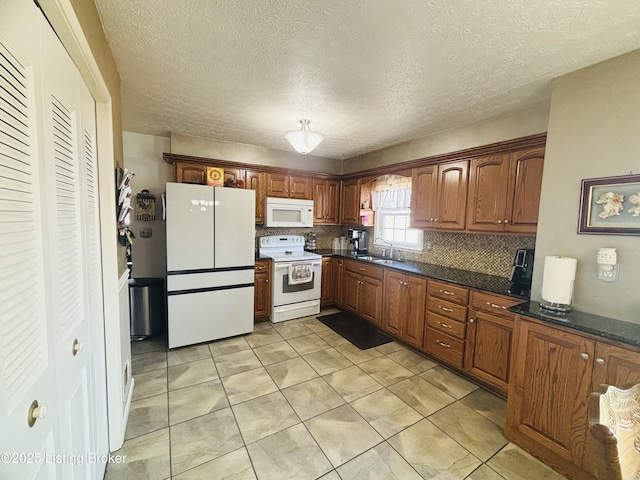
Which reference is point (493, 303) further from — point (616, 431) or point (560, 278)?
point (616, 431)

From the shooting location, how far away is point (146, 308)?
10.2 feet

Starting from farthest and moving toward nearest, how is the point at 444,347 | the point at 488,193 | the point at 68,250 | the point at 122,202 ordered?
the point at 444,347 < the point at 488,193 < the point at 122,202 < the point at 68,250

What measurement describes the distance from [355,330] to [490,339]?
1625mm

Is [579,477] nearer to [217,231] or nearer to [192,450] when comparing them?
[192,450]

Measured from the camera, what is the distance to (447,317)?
8.55 feet

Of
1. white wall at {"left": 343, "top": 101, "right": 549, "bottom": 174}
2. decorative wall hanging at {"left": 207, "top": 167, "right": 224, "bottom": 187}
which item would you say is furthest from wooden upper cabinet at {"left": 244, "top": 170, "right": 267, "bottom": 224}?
white wall at {"left": 343, "top": 101, "right": 549, "bottom": 174}

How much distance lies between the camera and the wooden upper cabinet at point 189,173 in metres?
3.29

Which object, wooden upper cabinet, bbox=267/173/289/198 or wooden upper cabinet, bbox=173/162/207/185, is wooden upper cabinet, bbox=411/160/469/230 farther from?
wooden upper cabinet, bbox=173/162/207/185

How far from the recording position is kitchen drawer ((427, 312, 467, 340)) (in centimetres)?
250

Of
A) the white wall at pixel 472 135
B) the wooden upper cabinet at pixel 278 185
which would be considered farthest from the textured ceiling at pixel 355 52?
the wooden upper cabinet at pixel 278 185

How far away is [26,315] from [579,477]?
2.71 meters

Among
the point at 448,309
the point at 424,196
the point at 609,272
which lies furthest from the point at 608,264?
the point at 424,196

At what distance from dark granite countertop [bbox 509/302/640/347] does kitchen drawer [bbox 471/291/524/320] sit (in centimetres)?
33

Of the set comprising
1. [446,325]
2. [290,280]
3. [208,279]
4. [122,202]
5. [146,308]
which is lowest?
[146,308]
